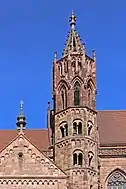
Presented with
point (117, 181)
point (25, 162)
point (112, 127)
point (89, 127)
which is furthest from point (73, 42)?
point (117, 181)

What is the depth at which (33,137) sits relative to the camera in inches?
2183

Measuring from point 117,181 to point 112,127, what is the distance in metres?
4.93

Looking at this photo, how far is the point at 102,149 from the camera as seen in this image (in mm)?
51906

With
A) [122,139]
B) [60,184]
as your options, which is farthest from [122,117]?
[60,184]

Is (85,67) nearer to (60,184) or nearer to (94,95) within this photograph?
(94,95)

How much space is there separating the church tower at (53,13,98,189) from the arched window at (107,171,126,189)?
293 cm

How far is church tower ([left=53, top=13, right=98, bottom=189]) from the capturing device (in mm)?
48500

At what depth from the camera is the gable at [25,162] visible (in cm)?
4828

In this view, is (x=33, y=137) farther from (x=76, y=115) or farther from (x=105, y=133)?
(x=76, y=115)

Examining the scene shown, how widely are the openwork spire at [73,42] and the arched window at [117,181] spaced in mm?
10556

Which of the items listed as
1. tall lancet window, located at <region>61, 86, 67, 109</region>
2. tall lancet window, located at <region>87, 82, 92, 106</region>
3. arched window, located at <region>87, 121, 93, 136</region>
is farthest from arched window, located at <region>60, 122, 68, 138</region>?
tall lancet window, located at <region>87, 82, 92, 106</region>

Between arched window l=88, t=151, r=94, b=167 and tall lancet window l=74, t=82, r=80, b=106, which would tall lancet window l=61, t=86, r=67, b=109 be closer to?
tall lancet window l=74, t=82, r=80, b=106

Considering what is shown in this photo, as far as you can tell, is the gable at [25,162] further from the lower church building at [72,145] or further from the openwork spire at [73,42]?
the openwork spire at [73,42]

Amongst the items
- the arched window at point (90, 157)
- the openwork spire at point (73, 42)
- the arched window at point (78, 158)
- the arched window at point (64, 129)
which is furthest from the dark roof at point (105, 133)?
the openwork spire at point (73, 42)
